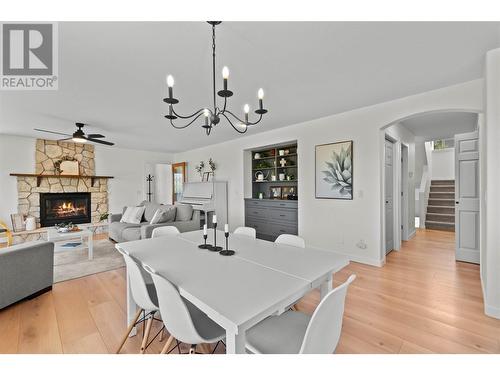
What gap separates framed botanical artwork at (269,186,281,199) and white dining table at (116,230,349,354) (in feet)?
11.0

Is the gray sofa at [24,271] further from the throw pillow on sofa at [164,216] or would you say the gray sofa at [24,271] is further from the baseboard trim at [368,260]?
the baseboard trim at [368,260]

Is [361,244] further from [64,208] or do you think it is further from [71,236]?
[64,208]

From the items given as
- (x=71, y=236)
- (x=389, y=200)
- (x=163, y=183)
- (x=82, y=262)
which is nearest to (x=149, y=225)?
(x=82, y=262)

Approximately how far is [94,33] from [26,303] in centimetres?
274

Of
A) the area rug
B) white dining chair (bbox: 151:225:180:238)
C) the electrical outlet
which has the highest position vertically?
white dining chair (bbox: 151:225:180:238)

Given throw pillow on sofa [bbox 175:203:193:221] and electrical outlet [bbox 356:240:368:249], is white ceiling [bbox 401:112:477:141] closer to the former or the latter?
electrical outlet [bbox 356:240:368:249]

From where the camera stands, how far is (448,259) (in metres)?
3.63

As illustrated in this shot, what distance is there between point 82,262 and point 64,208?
3.04m

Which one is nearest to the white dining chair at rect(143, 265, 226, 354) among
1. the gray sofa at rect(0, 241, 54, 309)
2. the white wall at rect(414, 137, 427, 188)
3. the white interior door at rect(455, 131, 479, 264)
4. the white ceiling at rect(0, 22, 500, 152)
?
the white ceiling at rect(0, 22, 500, 152)

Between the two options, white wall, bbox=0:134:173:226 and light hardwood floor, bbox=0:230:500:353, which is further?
white wall, bbox=0:134:173:226

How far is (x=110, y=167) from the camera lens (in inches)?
254

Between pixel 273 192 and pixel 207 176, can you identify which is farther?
pixel 207 176

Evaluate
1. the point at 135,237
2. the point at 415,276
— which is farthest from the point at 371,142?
the point at 135,237

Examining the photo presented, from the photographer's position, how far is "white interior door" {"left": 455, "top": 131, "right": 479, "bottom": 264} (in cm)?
337
